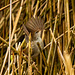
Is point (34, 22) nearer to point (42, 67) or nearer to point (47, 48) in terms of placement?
point (47, 48)

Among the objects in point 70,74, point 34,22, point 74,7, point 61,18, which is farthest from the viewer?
point 61,18

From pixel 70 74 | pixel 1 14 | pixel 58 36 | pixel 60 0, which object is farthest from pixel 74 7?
pixel 70 74

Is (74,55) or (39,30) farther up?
(39,30)

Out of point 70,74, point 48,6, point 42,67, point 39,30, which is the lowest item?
point 42,67

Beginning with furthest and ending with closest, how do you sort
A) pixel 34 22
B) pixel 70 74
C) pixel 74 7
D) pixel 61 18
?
pixel 61 18 → pixel 74 7 → pixel 34 22 → pixel 70 74

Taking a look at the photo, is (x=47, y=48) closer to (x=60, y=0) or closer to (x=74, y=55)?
(x=74, y=55)

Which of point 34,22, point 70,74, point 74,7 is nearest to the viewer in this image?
point 70,74

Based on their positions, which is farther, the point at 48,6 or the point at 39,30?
the point at 48,6

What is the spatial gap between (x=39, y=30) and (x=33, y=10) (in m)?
0.33

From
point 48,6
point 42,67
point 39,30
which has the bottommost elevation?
point 42,67

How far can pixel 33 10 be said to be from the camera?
164cm

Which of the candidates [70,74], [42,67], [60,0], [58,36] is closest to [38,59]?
[42,67]

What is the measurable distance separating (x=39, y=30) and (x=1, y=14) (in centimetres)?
49

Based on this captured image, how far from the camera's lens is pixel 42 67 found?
167cm
